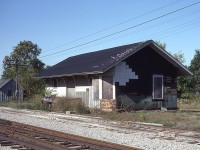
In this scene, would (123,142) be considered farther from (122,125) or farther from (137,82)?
(137,82)

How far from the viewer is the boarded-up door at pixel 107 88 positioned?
26.5 m

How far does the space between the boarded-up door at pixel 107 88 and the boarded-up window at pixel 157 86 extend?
3.66 meters

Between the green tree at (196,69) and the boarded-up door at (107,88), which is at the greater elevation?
the green tree at (196,69)

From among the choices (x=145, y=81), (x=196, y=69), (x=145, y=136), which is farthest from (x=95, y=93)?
(x=196, y=69)

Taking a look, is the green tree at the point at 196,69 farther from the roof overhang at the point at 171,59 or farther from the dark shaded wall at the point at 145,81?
the dark shaded wall at the point at 145,81

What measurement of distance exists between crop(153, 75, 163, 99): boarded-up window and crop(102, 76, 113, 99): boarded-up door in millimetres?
3660

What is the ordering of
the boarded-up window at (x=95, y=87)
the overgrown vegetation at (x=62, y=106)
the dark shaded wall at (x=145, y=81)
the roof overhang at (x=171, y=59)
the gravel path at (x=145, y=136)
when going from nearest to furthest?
the gravel path at (x=145, y=136)
the overgrown vegetation at (x=62, y=106)
the dark shaded wall at (x=145, y=81)
the boarded-up window at (x=95, y=87)
the roof overhang at (x=171, y=59)

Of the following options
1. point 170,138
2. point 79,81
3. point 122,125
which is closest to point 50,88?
point 79,81

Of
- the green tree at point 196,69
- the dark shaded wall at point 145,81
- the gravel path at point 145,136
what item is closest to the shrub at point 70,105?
the dark shaded wall at point 145,81

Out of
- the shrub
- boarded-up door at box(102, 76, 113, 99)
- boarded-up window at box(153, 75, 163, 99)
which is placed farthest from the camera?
boarded-up window at box(153, 75, 163, 99)

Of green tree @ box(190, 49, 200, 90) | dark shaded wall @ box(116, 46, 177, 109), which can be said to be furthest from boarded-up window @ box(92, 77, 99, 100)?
green tree @ box(190, 49, 200, 90)

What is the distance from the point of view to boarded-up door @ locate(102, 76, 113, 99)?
86.9ft

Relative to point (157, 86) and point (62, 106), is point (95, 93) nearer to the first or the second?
point (62, 106)

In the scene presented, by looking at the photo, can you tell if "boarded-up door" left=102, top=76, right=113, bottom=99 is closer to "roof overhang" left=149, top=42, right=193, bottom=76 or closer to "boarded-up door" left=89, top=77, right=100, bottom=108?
"boarded-up door" left=89, top=77, right=100, bottom=108
